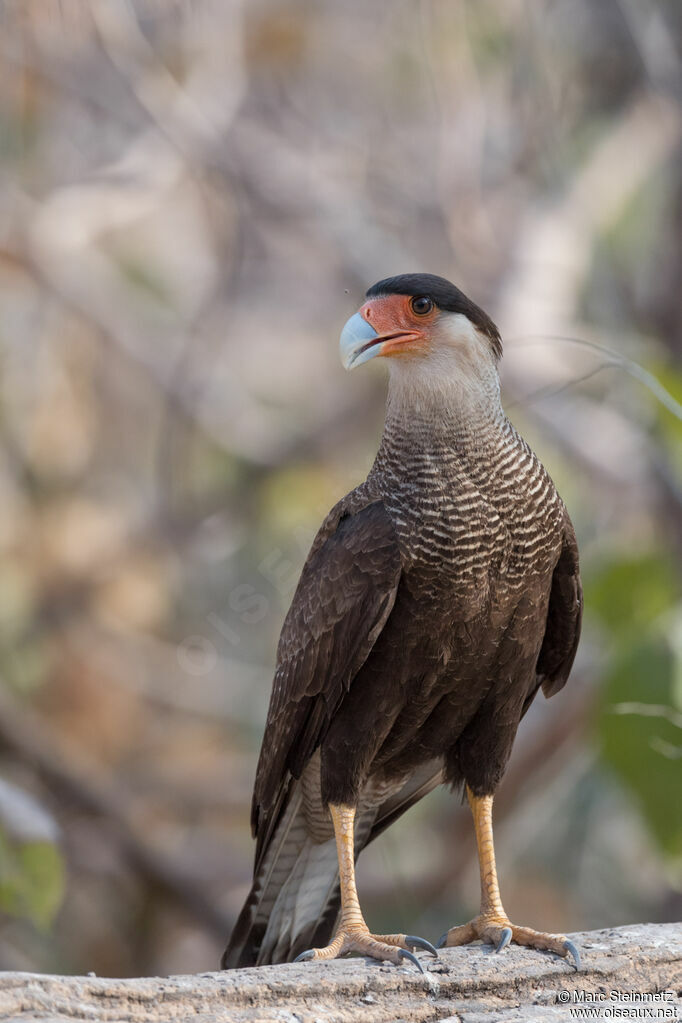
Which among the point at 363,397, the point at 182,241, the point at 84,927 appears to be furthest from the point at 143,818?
the point at 182,241

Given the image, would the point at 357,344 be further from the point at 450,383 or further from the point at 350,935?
the point at 350,935

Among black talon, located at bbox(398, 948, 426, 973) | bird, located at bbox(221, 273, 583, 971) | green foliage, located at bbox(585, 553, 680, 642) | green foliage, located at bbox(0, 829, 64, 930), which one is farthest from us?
green foliage, located at bbox(585, 553, 680, 642)

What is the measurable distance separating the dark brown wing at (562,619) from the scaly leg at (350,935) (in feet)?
2.08

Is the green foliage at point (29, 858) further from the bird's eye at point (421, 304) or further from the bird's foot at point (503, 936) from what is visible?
the bird's eye at point (421, 304)

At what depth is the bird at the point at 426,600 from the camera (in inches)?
106

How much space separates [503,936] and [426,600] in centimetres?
80

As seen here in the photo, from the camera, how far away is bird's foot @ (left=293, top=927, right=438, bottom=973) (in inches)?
103

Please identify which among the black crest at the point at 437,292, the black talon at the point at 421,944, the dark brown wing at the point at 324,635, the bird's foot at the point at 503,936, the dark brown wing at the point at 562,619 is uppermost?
the black crest at the point at 437,292

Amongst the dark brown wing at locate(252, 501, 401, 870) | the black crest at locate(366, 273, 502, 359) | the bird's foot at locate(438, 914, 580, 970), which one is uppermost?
the black crest at locate(366, 273, 502, 359)

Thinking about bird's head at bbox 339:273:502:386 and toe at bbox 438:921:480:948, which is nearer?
bird's head at bbox 339:273:502:386

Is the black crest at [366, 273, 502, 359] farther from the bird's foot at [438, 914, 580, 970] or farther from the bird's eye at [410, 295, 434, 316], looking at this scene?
the bird's foot at [438, 914, 580, 970]

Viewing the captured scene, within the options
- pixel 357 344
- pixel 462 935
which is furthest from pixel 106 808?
pixel 357 344

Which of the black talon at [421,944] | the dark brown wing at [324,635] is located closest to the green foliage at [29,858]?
the dark brown wing at [324,635]

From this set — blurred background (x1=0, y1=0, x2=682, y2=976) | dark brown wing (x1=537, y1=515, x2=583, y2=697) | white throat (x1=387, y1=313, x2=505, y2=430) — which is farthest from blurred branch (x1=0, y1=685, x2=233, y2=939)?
white throat (x1=387, y1=313, x2=505, y2=430)
